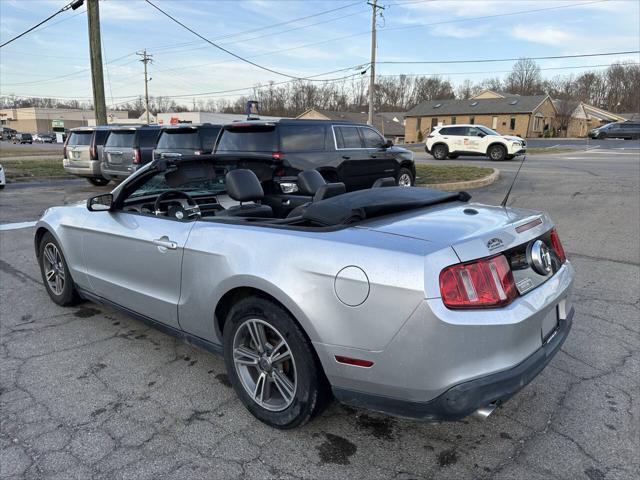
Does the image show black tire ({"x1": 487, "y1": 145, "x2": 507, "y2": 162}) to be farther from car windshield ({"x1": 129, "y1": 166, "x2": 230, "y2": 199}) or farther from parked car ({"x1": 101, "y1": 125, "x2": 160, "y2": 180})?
car windshield ({"x1": 129, "y1": 166, "x2": 230, "y2": 199})

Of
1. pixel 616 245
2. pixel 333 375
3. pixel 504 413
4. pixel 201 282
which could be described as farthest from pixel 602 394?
pixel 616 245

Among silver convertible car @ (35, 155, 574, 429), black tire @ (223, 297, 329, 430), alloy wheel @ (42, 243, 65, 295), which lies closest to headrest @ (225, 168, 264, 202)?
silver convertible car @ (35, 155, 574, 429)

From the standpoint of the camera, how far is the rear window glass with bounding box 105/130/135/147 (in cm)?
1252

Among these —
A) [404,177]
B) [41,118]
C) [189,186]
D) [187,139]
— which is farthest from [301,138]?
[41,118]

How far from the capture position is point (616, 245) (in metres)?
6.85

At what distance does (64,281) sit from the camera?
4.39 m

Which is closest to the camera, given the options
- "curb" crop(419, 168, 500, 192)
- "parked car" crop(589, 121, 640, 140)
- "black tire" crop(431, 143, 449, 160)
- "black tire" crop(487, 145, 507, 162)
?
"curb" crop(419, 168, 500, 192)

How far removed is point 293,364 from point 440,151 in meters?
24.0

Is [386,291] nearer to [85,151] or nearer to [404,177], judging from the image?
[404,177]

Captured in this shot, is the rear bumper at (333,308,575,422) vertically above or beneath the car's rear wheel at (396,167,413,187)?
beneath

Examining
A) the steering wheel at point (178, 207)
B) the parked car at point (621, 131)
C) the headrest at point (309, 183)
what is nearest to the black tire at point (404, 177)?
the headrest at point (309, 183)

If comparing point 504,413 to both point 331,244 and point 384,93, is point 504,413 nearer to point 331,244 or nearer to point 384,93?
point 331,244

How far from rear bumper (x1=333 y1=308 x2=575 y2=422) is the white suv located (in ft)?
73.5

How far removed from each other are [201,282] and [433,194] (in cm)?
161
